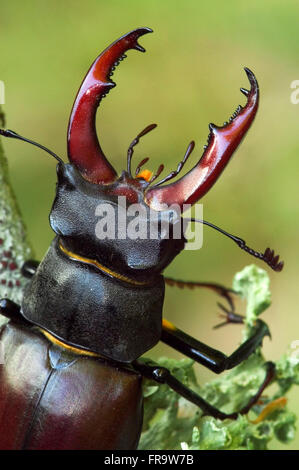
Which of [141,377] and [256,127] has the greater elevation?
[256,127]

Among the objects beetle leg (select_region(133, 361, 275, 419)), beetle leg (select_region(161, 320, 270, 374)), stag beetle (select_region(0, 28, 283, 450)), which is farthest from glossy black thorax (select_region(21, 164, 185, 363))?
beetle leg (select_region(161, 320, 270, 374))

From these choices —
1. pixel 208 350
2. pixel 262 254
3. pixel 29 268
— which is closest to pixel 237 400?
pixel 208 350

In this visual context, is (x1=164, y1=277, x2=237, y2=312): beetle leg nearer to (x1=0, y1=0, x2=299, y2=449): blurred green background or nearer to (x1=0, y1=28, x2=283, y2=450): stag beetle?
(x1=0, y1=28, x2=283, y2=450): stag beetle

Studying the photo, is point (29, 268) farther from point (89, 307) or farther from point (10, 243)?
point (89, 307)

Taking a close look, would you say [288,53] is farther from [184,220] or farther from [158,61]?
[184,220]

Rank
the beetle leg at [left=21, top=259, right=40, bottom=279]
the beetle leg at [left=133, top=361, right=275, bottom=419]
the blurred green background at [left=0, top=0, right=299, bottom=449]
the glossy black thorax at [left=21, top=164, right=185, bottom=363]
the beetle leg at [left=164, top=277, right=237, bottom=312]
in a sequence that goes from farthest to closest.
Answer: the blurred green background at [left=0, top=0, right=299, bottom=449] → the beetle leg at [left=164, top=277, right=237, bottom=312] → the beetle leg at [left=21, top=259, right=40, bottom=279] → the beetle leg at [left=133, top=361, right=275, bottom=419] → the glossy black thorax at [left=21, top=164, right=185, bottom=363]

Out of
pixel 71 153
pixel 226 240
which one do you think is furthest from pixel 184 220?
pixel 226 240
